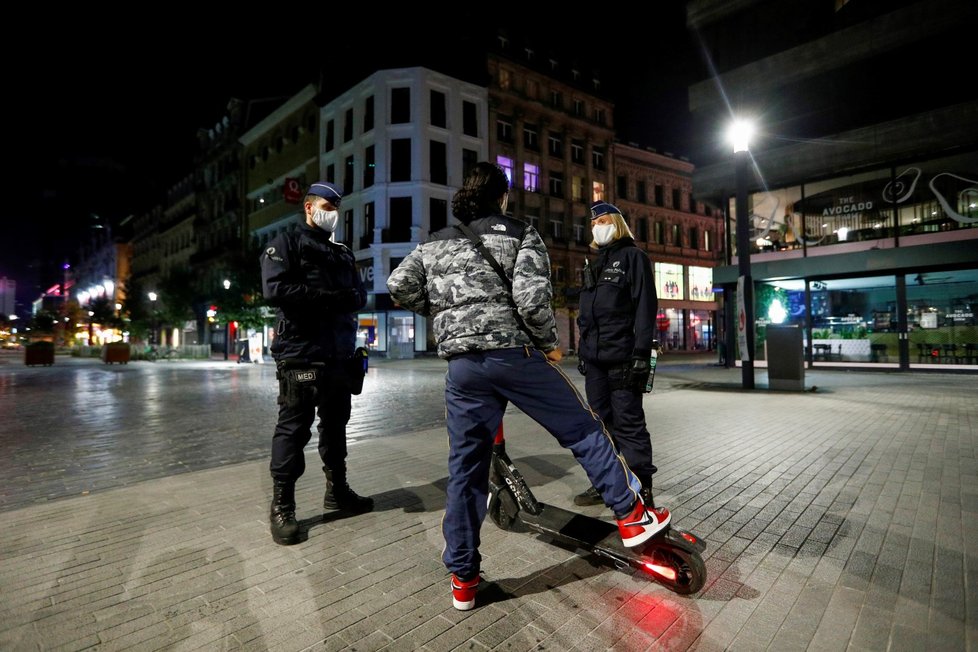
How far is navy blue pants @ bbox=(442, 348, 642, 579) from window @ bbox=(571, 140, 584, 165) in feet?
128

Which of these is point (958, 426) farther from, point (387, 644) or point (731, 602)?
point (387, 644)

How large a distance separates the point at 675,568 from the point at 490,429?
1154 mm

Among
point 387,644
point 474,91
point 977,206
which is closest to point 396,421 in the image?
point 387,644

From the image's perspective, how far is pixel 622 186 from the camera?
4141cm

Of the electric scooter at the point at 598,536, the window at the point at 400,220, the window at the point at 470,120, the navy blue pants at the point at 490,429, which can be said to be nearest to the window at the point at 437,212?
the window at the point at 400,220

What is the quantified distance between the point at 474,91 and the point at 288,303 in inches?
1344

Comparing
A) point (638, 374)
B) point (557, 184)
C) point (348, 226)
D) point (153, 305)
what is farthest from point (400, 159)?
point (153, 305)

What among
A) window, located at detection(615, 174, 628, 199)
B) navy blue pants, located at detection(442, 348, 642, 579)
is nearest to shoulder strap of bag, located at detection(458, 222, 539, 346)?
navy blue pants, located at detection(442, 348, 642, 579)

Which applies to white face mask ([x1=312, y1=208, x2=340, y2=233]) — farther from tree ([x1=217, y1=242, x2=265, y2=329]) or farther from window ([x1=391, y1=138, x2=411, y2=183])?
tree ([x1=217, y1=242, x2=265, y2=329])

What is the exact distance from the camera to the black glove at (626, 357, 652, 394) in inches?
136

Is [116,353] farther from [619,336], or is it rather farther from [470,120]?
[619,336]

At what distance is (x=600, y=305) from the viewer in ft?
12.3

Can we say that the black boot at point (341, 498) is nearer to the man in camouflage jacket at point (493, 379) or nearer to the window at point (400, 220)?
the man in camouflage jacket at point (493, 379)

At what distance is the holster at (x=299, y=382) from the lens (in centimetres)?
325
